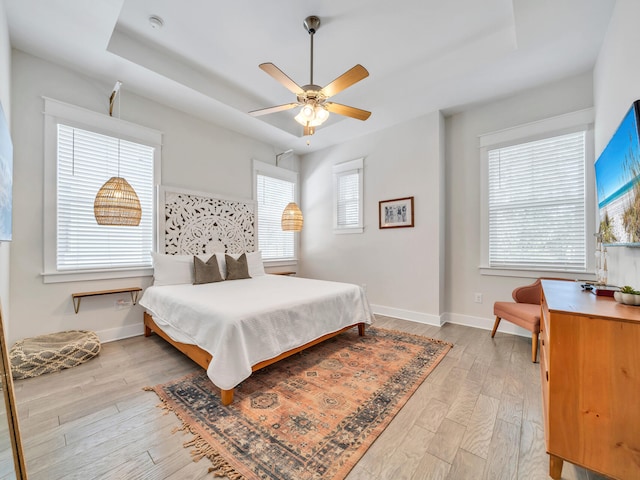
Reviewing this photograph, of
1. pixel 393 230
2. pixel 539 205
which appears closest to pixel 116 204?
pixel 393 230

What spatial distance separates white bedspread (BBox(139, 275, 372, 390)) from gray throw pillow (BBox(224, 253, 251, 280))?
292 millimetres

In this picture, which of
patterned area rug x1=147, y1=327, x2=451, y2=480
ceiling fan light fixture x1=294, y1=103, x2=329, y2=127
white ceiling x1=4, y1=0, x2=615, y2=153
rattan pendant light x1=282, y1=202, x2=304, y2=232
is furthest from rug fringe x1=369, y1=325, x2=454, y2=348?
white ceiling x1=4, y1=0, x2=615, y2=153

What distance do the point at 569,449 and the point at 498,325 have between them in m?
2.27

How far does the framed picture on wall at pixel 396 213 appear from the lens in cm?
400

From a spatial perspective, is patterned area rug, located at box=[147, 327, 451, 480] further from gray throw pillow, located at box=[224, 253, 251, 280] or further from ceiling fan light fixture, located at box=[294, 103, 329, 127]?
ceiling fan light fixture, located at box=[294, 103, 329, 127]

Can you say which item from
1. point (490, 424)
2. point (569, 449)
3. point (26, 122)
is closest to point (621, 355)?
point (569, 449)

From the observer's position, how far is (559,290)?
5.93ft

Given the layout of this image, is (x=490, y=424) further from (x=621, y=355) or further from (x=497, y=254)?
(x=497, y=254)

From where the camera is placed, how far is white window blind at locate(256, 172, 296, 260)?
4812 mm

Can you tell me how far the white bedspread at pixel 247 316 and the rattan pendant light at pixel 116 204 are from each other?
32.8 inches

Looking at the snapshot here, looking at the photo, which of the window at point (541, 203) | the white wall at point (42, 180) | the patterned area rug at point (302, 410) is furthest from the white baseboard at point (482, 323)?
the white wall at point (42, 180)

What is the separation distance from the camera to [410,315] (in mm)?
3947

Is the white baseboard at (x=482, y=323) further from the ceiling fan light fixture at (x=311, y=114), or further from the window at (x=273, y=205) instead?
the ceiling fan light fixture at (x=311, y=114)

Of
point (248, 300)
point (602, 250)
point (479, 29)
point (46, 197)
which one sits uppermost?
point (479, 29)
